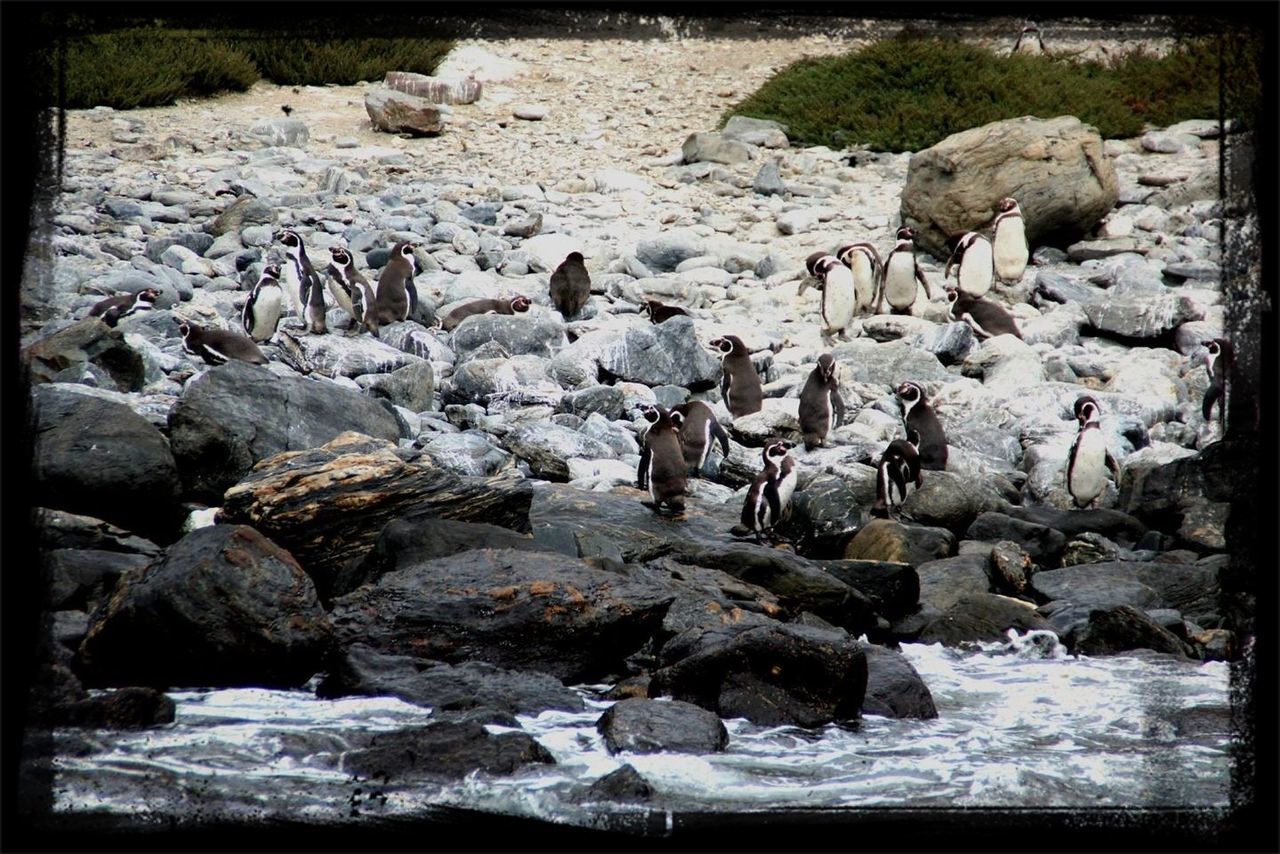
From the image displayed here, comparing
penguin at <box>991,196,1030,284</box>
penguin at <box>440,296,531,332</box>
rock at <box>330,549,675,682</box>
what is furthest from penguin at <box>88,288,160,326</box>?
penguin at <box>991,196,1030,284</box>

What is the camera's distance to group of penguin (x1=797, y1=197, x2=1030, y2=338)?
38.4 ft

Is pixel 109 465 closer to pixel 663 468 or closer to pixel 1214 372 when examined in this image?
pixel 663 468

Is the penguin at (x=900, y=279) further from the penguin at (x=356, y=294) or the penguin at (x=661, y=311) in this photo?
the penguin at (x=356, y=294)

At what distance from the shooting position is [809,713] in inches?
182

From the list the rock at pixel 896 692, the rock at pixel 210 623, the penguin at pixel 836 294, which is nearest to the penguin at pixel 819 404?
the penguin at pixel 836 294

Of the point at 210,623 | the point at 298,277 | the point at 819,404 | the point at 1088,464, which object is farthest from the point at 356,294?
the point at 210,623

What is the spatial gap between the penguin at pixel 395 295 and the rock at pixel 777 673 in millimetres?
7086

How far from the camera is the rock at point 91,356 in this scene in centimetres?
799

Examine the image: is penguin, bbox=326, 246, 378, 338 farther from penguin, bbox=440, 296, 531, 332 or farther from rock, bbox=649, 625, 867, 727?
rock, bbox=649, 625, 867, 727

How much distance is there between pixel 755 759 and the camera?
4180 mm

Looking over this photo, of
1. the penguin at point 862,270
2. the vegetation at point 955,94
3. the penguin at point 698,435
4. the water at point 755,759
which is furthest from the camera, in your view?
the vegetation at point 955,94

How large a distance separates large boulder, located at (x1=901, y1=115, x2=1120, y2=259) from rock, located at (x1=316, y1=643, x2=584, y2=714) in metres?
10.5

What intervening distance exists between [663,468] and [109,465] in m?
2.92

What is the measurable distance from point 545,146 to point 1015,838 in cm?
1514
